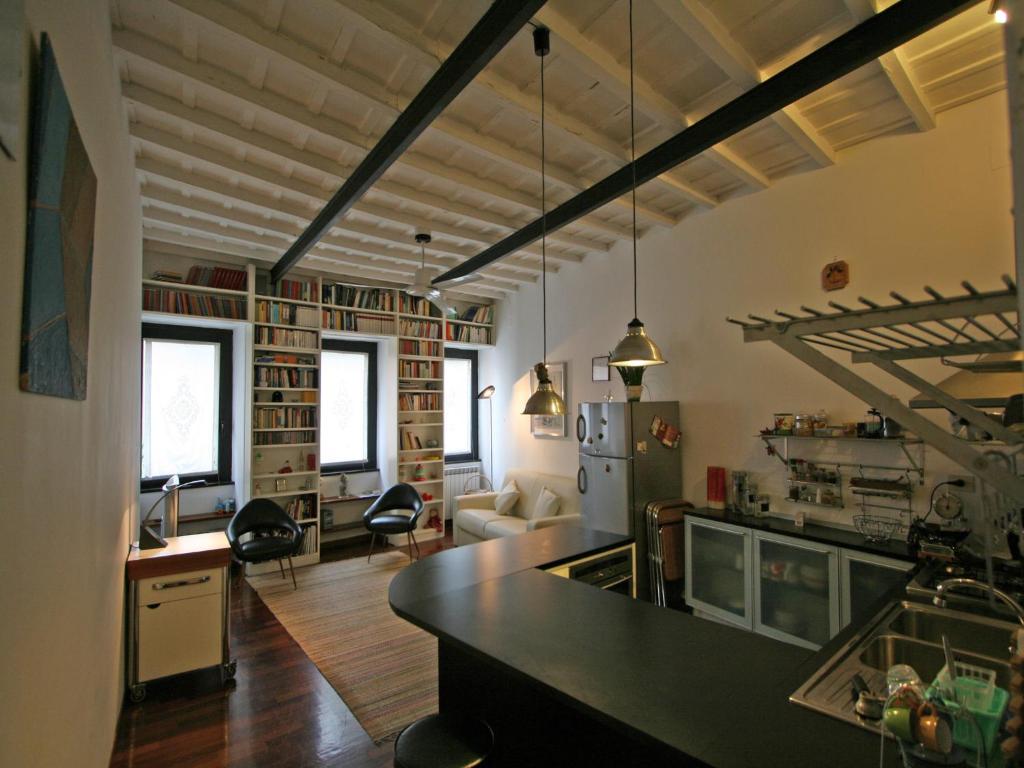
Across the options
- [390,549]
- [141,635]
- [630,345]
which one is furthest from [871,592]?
[390,549]

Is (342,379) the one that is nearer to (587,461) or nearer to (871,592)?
(587,461)

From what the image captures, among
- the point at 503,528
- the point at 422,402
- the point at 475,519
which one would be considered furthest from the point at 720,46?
the point at 422,402

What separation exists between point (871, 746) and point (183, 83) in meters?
3.75

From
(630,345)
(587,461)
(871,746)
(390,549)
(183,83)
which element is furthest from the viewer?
(390,549)

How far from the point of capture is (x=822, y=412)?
11.4 ft

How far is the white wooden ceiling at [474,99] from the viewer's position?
88.7 inches

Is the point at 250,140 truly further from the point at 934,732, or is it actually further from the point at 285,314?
the point at 934,732

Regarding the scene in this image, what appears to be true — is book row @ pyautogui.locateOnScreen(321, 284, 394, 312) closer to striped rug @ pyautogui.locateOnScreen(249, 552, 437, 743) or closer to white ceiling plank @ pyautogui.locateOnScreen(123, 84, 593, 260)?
white ceiling plank @ pyautogui.locateOnScreen(123, 84, 593, 260)

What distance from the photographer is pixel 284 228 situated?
443cm

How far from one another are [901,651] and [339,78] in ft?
10.9

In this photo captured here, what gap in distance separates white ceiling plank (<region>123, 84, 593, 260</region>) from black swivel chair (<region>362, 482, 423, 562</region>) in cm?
312

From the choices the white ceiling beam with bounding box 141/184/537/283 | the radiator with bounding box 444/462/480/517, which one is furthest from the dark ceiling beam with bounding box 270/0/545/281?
the radiator with bounding box 444/462/480/517

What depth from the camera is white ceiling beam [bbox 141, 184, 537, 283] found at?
3.87 meters

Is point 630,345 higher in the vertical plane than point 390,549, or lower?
higher
